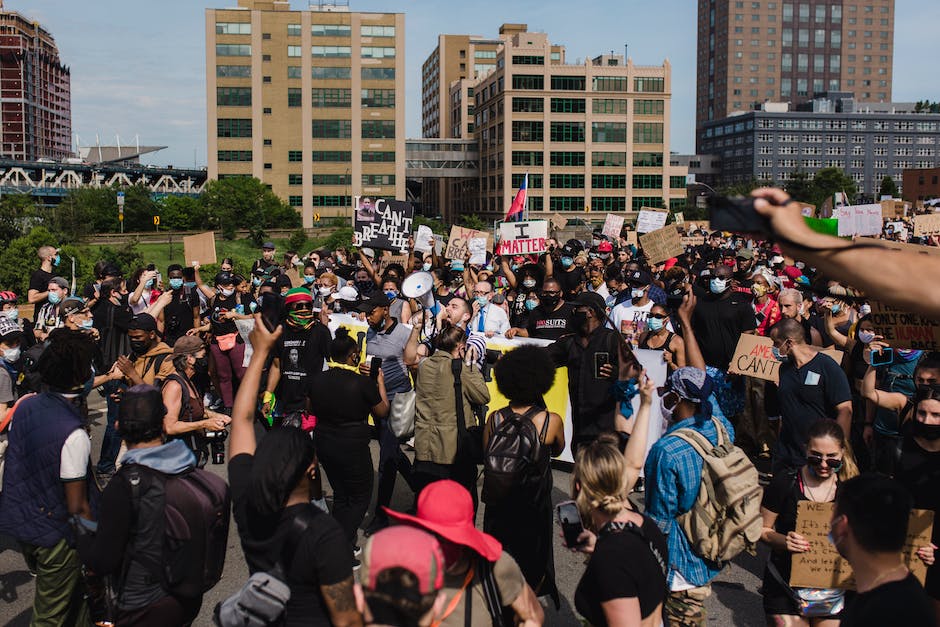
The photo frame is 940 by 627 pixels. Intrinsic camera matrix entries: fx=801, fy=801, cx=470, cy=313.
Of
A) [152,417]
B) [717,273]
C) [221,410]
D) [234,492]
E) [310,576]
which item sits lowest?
[221,410]

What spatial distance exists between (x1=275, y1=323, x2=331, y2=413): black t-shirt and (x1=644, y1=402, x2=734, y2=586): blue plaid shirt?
13.1 ft

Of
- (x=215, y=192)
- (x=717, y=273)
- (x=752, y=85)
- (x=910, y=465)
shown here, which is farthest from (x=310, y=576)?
(x=752, y=85)

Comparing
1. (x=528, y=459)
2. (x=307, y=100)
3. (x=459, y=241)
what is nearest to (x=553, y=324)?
(x=528, y=459)

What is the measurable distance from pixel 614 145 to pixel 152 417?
10688 centimetres

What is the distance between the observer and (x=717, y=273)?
31.6 ft

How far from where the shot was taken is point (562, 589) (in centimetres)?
596

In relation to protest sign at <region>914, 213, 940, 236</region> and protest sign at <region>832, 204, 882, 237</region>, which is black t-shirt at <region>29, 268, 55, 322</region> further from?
protest sign at <region>914, 213, 940, 236</region>

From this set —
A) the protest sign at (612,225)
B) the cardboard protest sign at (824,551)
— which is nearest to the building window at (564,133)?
the protest sign at (612,225)

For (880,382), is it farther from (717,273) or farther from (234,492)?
(234,492)

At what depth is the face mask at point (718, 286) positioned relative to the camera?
31.2 ft

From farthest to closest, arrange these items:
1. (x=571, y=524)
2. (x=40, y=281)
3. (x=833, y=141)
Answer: (x=833, y=141), (x=40, y=281), (x=571, y=524)

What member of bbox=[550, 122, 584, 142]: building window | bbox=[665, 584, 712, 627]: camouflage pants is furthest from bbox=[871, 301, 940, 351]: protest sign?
bbox=[550, 122, 584, 142]: building window

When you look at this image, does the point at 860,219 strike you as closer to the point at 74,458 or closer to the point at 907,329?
the point at 907,329

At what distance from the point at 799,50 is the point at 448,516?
8184 inches
